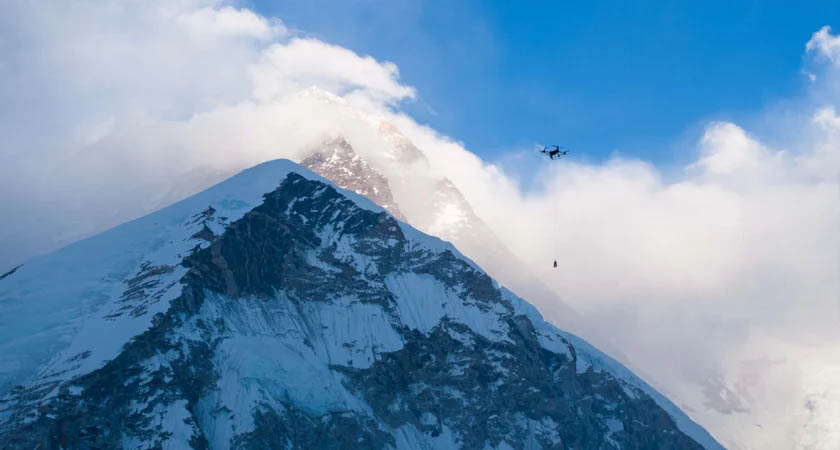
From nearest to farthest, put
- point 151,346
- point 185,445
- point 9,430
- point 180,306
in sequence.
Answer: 1. point 9,430
2. point 185,445
3. point 151,346
4. point 180,306

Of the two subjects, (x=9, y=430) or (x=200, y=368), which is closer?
(x=9, y=430)

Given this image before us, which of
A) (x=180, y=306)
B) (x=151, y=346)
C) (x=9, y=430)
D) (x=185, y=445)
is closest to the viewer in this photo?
(x=9, y=430)

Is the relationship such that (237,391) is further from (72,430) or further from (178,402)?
(72,430)

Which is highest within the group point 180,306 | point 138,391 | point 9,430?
point 180,306

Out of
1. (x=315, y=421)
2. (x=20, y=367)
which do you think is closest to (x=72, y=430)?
(x=20, y=367)

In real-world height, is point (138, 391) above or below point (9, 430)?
above

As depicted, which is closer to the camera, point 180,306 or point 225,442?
point 225,442

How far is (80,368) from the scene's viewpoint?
176m

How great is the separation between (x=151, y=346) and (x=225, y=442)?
80.7ft

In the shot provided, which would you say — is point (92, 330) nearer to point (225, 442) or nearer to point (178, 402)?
point (178, 402)

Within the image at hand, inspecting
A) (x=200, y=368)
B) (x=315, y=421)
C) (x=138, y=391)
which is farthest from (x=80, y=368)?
(x=315, y=421)

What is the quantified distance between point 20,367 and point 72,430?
22.2 meters

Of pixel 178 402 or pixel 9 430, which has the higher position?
pixel 178 402

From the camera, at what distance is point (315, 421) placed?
19625 cm
